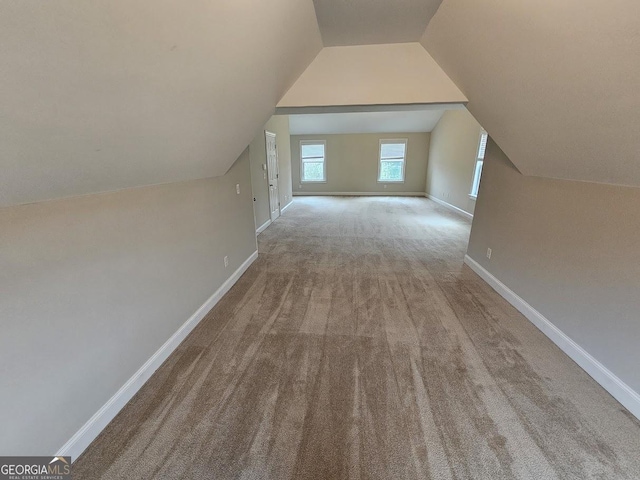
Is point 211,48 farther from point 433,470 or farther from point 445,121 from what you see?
point 445,121

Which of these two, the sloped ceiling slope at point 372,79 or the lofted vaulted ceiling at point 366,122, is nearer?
the sloped ceiling slope at point 372,79

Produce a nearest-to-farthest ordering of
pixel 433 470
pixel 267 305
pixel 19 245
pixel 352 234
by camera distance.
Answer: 1. pixel 19 245
2. pixel 433 470
3. pixel 267 305
4. pixel 352 234

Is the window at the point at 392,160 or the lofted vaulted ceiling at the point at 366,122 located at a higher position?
the lofted vaulted ceiling at the point at 366,122

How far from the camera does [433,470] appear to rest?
1.25 meters

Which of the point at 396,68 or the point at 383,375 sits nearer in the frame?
the point at 383,375

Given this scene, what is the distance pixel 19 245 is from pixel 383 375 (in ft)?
6.38

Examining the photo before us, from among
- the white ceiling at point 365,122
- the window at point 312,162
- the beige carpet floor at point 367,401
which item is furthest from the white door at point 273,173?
the window at point 312,162

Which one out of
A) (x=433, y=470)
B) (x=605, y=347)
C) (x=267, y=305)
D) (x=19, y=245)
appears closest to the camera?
(x=19, y=245)

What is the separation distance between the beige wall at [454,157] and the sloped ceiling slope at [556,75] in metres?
4.46

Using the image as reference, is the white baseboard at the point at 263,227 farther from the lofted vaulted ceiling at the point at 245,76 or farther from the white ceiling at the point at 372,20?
the white ceiling at the point at 372,20

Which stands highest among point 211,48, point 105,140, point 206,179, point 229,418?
point 211,48

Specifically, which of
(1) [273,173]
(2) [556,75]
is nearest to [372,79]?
(2) [556,75]

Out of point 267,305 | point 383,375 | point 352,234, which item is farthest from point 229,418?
point 352,234

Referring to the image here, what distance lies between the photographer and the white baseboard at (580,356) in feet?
5.09
